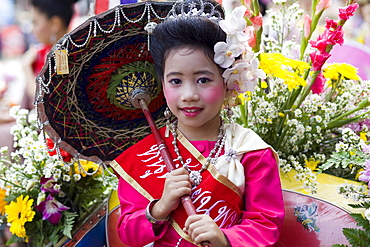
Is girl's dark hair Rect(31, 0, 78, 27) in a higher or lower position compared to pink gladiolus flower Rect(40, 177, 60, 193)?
higher

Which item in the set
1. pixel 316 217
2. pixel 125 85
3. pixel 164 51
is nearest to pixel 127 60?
pixel 125 85

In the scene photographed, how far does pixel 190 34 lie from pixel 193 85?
0.16m

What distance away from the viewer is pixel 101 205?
6.95 ft

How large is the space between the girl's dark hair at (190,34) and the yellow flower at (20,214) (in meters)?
0.90

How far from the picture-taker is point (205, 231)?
1.37 metres

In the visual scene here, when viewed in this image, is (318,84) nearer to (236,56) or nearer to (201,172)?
(236,56)

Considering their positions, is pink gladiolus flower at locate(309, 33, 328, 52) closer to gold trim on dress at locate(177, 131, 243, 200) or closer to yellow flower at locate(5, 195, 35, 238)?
gold trim on dress at locate(177, 131, 243, 200)

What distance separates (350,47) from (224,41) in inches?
53.3

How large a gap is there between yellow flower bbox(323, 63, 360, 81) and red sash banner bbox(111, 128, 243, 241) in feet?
2.61

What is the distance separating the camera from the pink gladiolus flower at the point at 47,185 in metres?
2.00

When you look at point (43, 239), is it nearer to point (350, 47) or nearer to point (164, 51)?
point (164, 51)

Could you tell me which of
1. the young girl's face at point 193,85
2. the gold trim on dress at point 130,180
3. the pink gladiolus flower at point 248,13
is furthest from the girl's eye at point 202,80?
the pink gladiolus flower at point 248,13

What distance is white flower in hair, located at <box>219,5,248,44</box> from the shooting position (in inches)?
58.5

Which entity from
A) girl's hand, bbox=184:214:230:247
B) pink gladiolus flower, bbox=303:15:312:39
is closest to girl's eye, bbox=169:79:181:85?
girl's hand, bbox=184:214:230:247
